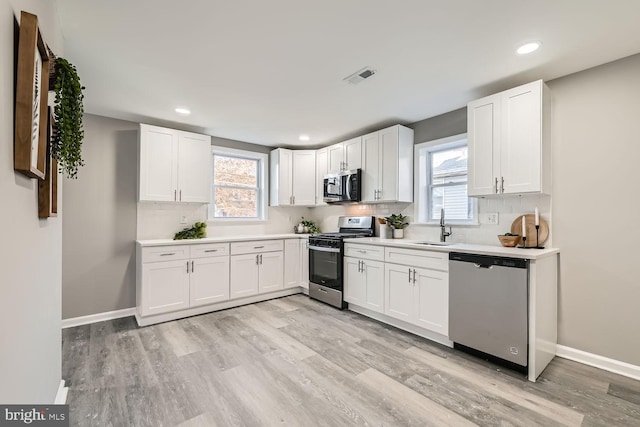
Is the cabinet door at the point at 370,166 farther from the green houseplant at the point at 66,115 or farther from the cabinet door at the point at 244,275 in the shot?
the green houseplant at the point at 66,115

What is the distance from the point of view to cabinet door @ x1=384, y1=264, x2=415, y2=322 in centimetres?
313

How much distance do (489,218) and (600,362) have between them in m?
1.47

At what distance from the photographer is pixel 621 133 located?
2.38 metres

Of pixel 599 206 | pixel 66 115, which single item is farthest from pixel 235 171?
pixel 599 206

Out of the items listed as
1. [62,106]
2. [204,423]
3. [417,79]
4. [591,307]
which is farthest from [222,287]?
[591,307]

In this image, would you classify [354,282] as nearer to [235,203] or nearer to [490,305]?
[490,305]

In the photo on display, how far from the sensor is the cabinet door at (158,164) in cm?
365

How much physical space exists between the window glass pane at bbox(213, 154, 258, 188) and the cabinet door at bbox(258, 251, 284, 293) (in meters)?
1.34

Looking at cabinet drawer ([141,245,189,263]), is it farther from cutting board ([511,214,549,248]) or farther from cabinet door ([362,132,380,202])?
cutting board ([511,214,549,248])

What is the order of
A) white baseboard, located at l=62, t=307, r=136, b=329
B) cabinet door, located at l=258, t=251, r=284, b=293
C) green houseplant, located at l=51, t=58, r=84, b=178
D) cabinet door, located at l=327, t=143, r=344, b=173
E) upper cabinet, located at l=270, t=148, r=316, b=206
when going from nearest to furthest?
green houseplant, located at l=51, t=58, r=84, b=178 < white baseboard, located at l=62, t=307, r=136, b=329 < cabinet door, located at l=258, t=251, r=284, b=293 < cabinet door, located at l=327, t=143, r=344, b=173 < upper cabinet, located at l=270, t=148, r=316, b=206

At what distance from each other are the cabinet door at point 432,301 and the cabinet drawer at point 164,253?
277 cm

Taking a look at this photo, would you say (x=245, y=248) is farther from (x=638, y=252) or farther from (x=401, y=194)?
(x=638, y=252)

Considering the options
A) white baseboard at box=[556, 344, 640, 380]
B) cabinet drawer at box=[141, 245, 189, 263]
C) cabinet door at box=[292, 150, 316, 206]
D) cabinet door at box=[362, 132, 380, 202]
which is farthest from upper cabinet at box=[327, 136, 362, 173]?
white baseboard at box=[556, 344, 640, 380]

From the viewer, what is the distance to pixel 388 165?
12.6ft
